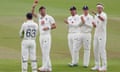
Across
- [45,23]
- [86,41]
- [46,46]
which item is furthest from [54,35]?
[46,46]

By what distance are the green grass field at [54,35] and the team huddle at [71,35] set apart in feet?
2.98

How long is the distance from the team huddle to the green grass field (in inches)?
35.8

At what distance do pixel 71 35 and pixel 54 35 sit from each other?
13243 mm

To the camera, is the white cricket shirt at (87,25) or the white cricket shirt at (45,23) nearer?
the white cricket shirt at (45,23)

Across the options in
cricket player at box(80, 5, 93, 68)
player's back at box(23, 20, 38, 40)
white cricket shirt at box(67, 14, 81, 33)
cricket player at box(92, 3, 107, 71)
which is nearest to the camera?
player's back at box(23, 20, 38, 40)

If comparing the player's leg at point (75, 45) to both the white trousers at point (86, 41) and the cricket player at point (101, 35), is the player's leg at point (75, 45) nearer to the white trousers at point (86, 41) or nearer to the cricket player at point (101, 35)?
the white trousers at point (86, 41)

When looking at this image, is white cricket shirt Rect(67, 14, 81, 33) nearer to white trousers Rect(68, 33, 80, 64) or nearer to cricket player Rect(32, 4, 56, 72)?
white trousers Rect(68, 33, 80, 64)

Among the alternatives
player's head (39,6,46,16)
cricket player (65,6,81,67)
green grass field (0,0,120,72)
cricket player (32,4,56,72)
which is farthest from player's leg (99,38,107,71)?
player's head (39,6,46,16)

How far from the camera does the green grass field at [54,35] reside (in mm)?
23234

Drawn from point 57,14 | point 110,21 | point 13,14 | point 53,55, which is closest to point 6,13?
point 13,14

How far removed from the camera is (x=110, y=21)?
144ft

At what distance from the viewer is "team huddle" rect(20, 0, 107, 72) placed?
18.9 metres

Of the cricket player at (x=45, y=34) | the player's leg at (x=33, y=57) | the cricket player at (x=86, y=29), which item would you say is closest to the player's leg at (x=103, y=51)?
the cricket player at (x=86, y=29)

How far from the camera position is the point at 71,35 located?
73.4 feet
